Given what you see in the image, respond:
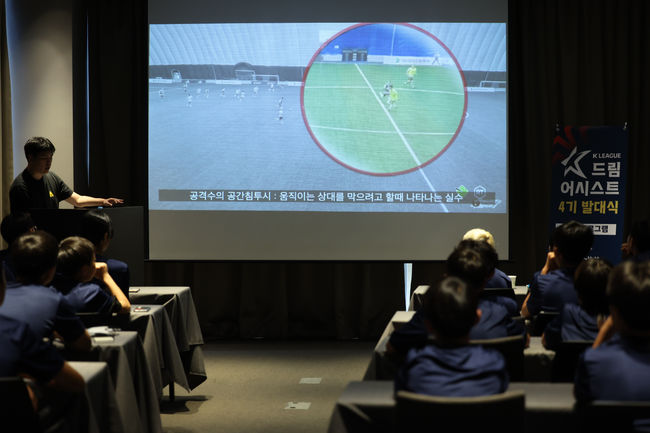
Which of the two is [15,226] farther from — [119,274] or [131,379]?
[131,379]

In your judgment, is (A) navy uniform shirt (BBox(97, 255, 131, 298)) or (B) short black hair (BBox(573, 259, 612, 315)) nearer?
(B) short black hair (BBox(573, 259, 612, 315))

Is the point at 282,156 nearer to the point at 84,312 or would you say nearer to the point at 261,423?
the point at 261,423

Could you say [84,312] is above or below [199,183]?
below

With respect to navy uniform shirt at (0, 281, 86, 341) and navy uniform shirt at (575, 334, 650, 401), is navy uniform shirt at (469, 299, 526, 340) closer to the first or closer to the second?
navy uniform shirt at (575, 334, 650, 401)

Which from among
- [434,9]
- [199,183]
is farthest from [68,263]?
[434,9]

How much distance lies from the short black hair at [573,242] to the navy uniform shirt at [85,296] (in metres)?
2.18

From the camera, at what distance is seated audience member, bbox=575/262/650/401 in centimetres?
191

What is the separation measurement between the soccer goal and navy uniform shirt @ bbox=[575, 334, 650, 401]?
15.5 feet

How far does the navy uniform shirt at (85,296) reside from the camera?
325 cm

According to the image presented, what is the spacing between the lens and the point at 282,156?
616cm

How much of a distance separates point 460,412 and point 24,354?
129 cm

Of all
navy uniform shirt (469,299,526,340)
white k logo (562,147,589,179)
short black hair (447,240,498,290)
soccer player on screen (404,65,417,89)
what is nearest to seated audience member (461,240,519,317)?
short black hair (447,240,498,290)

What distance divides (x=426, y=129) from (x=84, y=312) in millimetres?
3607

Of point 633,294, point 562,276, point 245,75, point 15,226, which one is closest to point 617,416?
point 633,294
